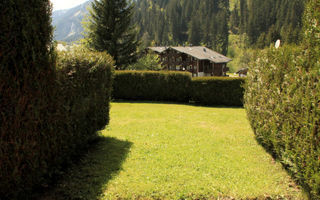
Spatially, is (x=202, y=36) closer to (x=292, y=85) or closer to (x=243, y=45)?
(x=243, y=45)

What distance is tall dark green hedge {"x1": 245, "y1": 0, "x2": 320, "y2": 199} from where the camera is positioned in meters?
3.51

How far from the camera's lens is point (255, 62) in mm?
7484

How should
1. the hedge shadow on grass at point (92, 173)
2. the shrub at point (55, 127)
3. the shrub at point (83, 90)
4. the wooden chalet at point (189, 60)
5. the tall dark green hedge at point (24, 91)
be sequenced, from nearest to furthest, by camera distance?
the tall dark green hedge at point (24, 91)
the shrub at point (55, 127)
the hedge shadow on grass at point (92, 173)
the shrub at point (83, 90)
the wooden chalet at point (189, 60)

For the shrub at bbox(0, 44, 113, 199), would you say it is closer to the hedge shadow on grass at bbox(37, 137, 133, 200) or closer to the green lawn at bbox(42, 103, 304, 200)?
the hedge shadow on grass at bbox(37, 137, 133, 200)

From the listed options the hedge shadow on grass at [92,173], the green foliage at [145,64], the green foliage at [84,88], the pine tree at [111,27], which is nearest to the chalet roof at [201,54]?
the green foliage at [145,64]

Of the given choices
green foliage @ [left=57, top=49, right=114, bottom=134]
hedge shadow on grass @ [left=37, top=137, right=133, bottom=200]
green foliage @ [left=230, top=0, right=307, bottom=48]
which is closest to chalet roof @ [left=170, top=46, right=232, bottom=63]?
green foliage @ [left=230, top=0, right=307, bottom=48]

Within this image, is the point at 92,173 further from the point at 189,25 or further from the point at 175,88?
the point at 189,25

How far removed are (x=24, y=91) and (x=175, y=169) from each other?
339 centimetres

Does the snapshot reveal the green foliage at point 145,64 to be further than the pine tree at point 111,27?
Yes

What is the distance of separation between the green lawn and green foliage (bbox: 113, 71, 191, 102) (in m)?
9.31

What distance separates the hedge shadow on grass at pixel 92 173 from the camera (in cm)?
409

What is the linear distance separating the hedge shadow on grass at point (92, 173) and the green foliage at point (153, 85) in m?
11.1

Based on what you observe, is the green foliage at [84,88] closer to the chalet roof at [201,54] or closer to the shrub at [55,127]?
the shrub at [55,127]

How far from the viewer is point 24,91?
11.2 ft
